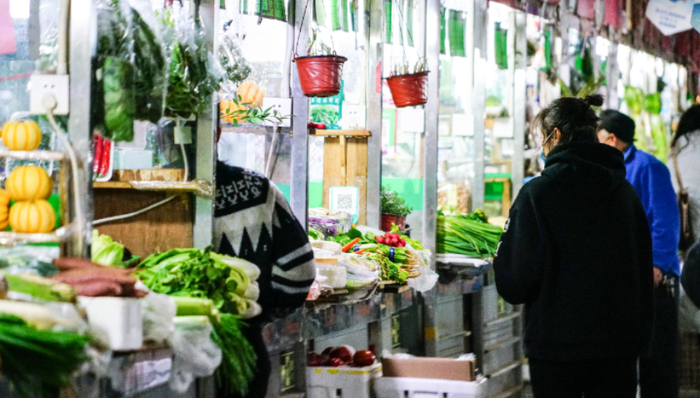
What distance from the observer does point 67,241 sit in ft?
8.68

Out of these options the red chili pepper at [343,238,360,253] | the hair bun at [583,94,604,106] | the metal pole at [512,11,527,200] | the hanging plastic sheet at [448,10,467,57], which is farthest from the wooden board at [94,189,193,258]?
the metal pole at [512,11,527,200]

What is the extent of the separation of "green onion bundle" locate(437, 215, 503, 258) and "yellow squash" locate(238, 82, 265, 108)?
212cm

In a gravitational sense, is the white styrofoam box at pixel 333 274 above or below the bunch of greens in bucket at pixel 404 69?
below

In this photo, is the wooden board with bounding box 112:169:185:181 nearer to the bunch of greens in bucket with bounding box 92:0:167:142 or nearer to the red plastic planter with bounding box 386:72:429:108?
the bunch of greens in bucket with bounding box 92:0:167:142

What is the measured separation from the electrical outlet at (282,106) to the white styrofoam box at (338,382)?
139 cm

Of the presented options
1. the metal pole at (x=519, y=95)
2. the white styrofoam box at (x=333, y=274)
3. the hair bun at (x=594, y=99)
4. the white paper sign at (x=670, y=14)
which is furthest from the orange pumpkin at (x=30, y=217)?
the white paper sign at (x=670, y=14)

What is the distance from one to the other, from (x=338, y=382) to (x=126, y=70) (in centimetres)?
190

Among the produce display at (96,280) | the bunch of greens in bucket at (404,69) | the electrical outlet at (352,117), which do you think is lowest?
the produce display at (96,280)

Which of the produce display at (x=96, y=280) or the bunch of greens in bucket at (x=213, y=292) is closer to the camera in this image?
the produce display at (x=96, y=280)

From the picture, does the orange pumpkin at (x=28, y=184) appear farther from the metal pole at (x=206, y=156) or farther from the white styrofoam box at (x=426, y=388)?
the white styrofoam box at (x=426, y=388)

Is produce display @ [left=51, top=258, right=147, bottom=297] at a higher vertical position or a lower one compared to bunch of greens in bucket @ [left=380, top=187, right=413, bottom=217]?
lower

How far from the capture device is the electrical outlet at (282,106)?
4.55 metres

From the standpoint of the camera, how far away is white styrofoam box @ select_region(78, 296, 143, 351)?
230 cm

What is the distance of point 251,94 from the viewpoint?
475cm
